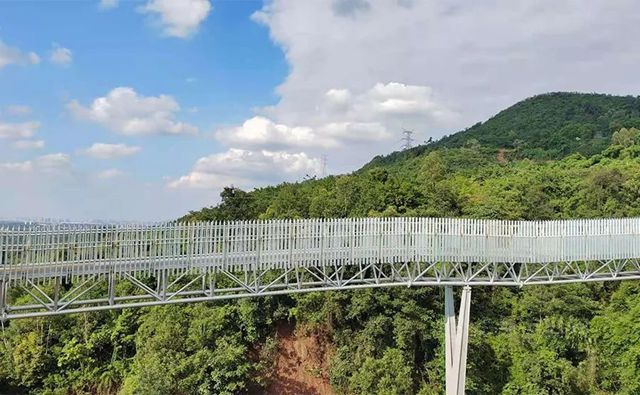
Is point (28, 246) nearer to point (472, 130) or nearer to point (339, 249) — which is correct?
point (339, 249)

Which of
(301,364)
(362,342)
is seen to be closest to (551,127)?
(362,342)

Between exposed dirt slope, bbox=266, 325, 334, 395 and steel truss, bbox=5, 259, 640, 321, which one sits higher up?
steel truss, bbox=5, 259, 640, 321

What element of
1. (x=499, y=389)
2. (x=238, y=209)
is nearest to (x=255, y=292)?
(x=499, y=389)

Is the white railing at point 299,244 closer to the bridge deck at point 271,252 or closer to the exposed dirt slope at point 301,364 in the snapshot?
the bridge deck at point 271,252

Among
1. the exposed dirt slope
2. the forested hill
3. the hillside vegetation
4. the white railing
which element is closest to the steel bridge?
the white railing

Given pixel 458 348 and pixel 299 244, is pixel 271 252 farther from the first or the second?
pixel 458 348

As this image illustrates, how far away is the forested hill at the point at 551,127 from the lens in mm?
83000

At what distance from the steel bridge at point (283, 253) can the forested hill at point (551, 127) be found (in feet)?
186

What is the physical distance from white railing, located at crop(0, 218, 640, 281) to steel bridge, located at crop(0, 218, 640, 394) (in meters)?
0.03

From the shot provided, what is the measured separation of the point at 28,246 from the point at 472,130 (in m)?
117

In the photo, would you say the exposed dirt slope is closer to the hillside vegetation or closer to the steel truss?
the hillside vegetation

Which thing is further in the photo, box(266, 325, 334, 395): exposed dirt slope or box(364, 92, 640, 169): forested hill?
box(364, 92, 640, 169): forested hill

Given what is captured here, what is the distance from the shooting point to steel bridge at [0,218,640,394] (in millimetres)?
13531

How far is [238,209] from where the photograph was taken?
36875mm
